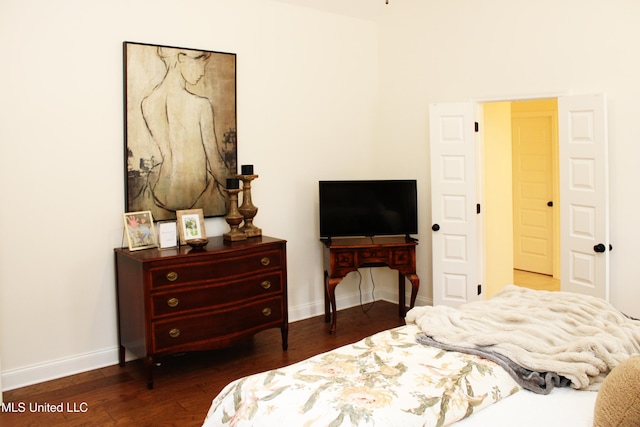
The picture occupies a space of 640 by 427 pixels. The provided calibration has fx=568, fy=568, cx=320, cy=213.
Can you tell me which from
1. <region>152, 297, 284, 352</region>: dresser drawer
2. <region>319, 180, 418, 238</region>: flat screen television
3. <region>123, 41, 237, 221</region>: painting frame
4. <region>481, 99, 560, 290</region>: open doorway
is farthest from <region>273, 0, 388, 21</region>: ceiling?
<region>152, 297, 284, 352</region>: dresser drawer

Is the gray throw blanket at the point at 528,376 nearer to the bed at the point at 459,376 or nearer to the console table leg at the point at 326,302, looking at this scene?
the bed at the point at 459,376

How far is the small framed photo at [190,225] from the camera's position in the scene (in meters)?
4.21

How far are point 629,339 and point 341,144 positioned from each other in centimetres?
364

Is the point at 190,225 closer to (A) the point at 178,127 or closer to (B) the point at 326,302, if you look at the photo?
(A) the point at 178,127

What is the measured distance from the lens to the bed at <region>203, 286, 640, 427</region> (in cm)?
190

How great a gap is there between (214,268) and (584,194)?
2.83 meters

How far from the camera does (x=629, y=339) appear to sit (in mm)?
2326

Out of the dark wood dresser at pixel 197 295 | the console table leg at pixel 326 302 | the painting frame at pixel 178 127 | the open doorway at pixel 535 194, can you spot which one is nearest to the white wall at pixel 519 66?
the console table leg at pixel 326 302

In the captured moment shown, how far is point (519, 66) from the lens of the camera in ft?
15.6

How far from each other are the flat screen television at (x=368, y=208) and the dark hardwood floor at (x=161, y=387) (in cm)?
92

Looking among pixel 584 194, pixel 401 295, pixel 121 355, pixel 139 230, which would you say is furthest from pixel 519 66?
pixel 121 355

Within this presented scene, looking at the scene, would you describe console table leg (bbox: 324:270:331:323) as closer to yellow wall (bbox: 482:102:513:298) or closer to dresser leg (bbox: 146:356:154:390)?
yellow wall (bbox: 482:102:513:298)

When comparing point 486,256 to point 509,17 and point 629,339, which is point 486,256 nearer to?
point 509,17

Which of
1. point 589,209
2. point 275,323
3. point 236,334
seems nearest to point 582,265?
point 589,209
